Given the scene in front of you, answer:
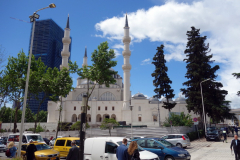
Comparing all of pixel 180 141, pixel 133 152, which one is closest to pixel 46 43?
pixel 180 141

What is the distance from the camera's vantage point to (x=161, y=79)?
105 ft

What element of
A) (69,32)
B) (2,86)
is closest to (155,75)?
(2,86)

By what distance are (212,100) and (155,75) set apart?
32.4 feet

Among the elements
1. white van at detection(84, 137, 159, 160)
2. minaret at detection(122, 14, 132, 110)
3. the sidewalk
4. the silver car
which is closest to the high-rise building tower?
minaret at detection(122, 14, 132, 110)

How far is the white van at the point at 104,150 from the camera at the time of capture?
25.5 feet

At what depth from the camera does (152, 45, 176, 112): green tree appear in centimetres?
3197

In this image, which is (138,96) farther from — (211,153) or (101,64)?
(211,153)

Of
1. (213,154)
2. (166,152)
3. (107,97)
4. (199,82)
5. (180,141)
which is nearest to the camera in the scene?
(166,152)

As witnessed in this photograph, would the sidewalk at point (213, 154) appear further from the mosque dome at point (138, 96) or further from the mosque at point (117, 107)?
the mosque dome at point (138, 96)

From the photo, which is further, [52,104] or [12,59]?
[52,104]

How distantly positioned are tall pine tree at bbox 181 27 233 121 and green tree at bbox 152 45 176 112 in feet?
8.69

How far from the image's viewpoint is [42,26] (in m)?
92.3

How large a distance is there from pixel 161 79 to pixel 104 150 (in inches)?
1009

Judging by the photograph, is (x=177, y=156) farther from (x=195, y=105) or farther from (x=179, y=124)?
(x=195, y=105)
